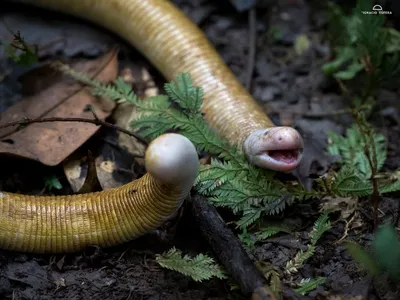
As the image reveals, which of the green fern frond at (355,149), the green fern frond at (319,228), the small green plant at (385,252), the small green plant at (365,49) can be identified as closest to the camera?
the small green plant at (385,252)

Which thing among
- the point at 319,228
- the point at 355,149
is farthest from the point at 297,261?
the point at 355,149

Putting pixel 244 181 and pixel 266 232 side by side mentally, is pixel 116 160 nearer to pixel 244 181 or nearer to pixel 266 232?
pixel 244 181

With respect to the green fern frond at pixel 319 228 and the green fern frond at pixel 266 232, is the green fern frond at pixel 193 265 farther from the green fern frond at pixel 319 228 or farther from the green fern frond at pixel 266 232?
the green fern frond at pixel 319 228

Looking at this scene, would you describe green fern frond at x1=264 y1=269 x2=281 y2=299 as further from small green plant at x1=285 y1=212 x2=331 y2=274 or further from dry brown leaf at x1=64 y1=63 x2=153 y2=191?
dry brown leaf at x1=64 y1=63 x2=153 y2=191

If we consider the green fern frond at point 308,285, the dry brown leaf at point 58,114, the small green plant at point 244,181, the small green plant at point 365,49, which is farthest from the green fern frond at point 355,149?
the dry brown leaf at point 58,114

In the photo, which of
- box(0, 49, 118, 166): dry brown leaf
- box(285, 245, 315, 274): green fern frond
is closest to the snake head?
box(285, 245, 315, 274): green fern frond

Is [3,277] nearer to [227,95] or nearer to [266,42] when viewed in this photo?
[227,95]

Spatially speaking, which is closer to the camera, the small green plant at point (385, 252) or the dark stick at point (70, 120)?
the small green plant at point (385, 252)
